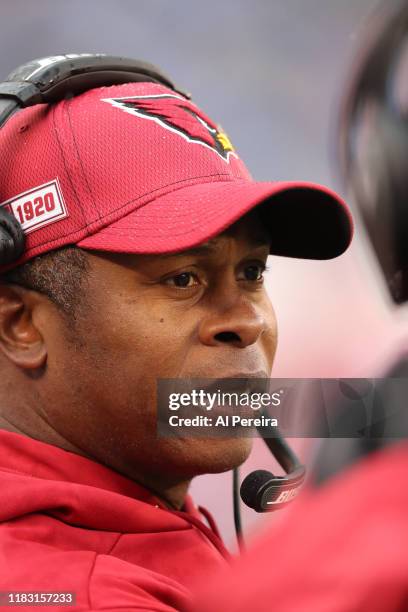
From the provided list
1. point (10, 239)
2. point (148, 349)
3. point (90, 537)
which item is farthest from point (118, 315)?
point (90, 537)

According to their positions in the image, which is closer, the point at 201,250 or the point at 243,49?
the point at 201,250

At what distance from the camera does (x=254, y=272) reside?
1.23 m

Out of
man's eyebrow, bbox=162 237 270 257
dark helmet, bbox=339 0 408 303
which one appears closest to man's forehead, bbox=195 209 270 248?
man's eyebrow, bbox=162 237 270 257

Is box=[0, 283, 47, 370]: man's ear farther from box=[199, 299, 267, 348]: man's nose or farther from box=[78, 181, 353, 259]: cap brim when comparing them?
box=[199, 299, 267, 348]: man's nose

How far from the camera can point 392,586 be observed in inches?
14.5

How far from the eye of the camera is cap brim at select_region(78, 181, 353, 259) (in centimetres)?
112

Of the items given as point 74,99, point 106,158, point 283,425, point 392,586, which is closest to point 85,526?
point 283,425

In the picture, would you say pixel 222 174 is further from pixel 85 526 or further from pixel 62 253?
pixel 85 526

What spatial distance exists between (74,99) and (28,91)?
0.08 meters

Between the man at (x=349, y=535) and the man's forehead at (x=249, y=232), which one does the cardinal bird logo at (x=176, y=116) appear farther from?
the man at (x=349, y=535)

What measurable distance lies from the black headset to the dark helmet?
0.56 meters

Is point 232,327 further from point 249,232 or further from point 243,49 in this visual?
point 243,49

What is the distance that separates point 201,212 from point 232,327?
0.49 ft

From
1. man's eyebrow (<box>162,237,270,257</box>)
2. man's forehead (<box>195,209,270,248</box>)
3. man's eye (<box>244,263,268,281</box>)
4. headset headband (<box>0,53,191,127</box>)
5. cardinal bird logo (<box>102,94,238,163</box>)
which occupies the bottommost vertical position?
man's eye (<box>244,263,268,281</box>)
